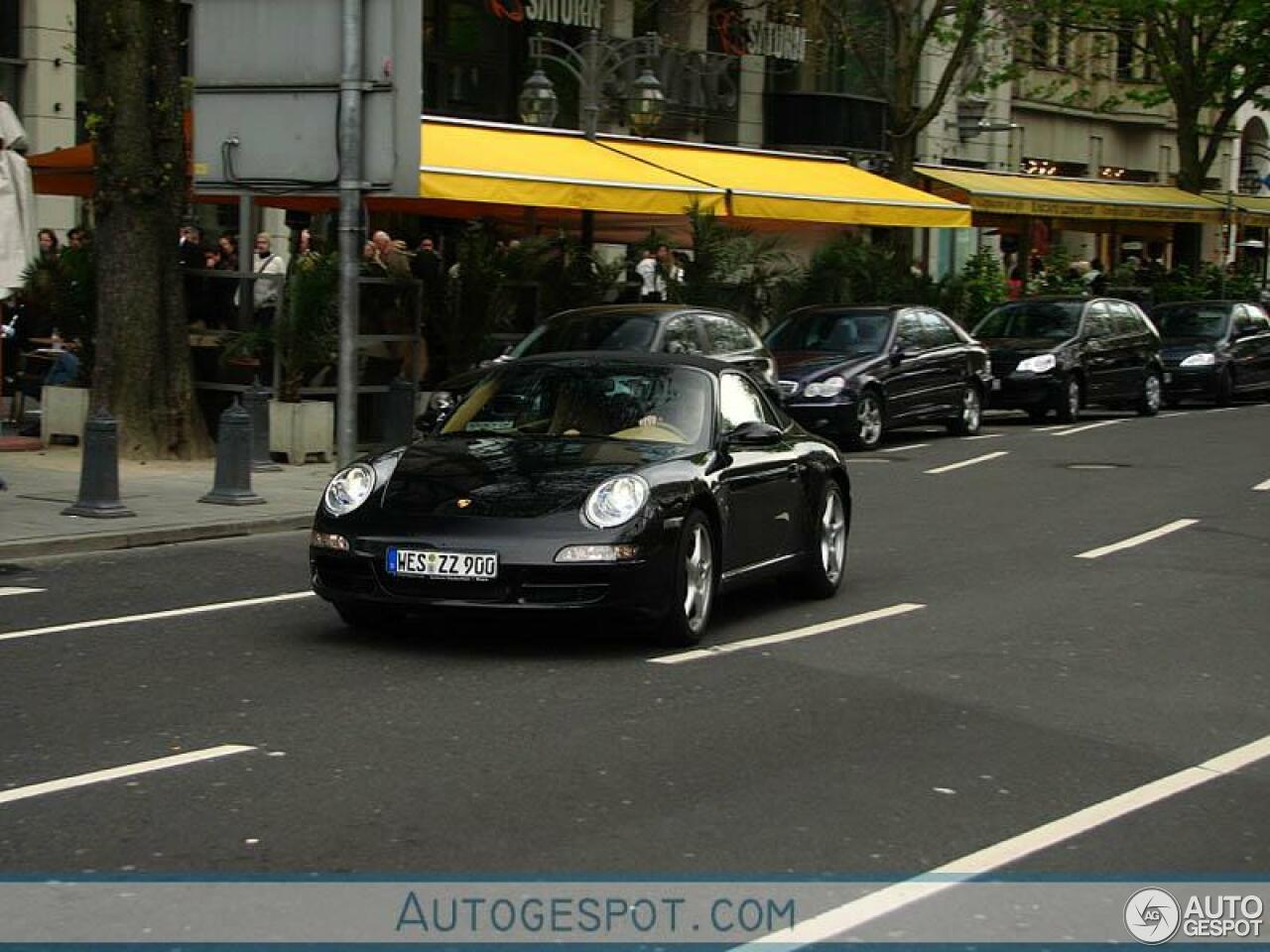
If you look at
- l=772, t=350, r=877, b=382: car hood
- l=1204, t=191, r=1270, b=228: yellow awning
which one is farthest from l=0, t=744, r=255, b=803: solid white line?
l=1204, t=191, r=1270, b=228: yellow awning

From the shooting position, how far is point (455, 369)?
72.8 feet

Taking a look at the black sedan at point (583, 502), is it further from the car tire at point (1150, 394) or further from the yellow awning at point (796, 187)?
the car tire at point (1150, 394)

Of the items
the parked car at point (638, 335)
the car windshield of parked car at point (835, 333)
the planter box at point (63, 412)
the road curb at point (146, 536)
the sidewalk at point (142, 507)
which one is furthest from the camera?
the car windshield of parked car at point (835, 333)

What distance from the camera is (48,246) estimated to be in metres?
24.8

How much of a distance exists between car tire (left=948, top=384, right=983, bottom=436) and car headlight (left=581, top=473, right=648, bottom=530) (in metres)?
16.1

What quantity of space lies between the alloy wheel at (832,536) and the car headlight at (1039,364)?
15.8m

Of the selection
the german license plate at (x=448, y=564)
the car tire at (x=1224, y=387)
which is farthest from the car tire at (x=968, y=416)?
the german license plate at (x=448, y=564)

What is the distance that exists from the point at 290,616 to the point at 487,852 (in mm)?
4971

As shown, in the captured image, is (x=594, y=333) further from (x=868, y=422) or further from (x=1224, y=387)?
(x=1224, y=387)

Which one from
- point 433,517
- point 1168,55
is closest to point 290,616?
point 433,517

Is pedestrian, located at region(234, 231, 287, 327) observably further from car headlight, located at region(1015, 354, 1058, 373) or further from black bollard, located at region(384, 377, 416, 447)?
car headlight, located at region(1015, 354, 1058, 373)

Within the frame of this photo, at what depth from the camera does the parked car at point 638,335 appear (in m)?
19.8

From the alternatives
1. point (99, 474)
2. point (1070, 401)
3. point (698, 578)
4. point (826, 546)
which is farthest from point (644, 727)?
point (1070, 401)

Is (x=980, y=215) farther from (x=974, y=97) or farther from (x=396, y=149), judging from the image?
(x=396, y=149)
